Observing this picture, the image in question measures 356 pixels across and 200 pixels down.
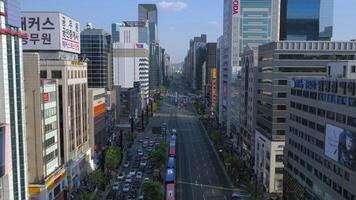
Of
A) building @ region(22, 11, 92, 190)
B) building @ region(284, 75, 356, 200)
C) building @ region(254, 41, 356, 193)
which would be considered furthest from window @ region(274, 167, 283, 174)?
building @ region(22, 11, 92, 190)

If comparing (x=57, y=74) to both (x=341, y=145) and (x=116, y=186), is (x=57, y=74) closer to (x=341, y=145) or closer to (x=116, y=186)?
(x=116, y=186)

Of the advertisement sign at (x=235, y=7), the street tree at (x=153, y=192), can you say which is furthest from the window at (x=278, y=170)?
the advertisement sign at (x=235, y=7)

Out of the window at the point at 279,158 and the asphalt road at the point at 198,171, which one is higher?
the window at the point at 279,158

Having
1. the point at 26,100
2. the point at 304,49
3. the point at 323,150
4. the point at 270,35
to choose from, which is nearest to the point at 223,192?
the point at 323,150

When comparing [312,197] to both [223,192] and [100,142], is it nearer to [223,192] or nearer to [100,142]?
[223,192]

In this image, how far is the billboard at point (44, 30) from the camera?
66.1 metres

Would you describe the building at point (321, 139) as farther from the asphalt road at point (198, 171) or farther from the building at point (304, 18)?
the building at point (304, 18)

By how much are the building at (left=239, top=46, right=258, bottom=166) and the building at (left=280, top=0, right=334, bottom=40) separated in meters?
42.9

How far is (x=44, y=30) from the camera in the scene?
6719 cm

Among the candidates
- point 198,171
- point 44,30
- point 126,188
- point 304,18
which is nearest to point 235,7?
point 304,18

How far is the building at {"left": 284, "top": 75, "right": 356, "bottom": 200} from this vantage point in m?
47.0

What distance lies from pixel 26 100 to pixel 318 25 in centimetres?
11642

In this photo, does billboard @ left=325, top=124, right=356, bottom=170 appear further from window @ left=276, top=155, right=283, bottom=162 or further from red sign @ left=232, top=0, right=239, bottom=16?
red sign @ left=232, top=0, right=239, bottom=16

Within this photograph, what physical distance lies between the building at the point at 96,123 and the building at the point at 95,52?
1828 inches
